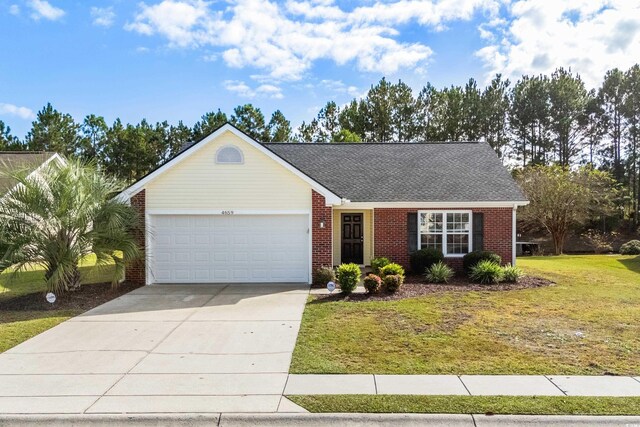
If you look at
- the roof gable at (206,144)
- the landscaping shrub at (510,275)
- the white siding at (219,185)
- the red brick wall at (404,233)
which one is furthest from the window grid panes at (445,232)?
the white siding at (219,185)

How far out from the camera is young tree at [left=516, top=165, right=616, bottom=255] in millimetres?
26516

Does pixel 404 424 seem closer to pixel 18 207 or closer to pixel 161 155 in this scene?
pixel 18 207

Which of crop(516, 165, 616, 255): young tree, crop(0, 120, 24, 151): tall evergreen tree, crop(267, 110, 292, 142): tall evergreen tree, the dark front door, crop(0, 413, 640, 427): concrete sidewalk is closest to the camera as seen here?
crop(0, 413, 640, 427): concrete sidewalk

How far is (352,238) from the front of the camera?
16672 millimetres

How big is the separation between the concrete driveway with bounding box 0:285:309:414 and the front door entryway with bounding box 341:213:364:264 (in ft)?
20.0

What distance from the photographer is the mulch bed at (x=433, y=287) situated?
11.3 meters

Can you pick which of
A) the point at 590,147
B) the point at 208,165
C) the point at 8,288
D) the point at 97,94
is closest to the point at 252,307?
the point at 208,165

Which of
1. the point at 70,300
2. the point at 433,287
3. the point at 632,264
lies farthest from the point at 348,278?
the point at 632,264

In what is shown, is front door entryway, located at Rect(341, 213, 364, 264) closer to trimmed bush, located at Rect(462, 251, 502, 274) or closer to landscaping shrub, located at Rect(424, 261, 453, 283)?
landscaping shrub, located at Rect(424, 261, 453, 283)

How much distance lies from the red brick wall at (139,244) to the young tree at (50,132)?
25.5 meters

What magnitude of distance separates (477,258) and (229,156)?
869 centimetres

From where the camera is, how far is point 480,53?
61.9 ft

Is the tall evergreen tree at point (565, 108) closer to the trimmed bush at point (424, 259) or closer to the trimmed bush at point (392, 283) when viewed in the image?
the trimmed bush at point (424, 259)

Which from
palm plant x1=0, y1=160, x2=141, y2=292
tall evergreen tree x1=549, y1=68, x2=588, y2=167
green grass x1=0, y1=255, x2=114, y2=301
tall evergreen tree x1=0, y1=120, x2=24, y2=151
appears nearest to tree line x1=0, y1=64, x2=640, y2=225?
tall evergreen tree x1=549, y1=68, x2=588, y2=167
